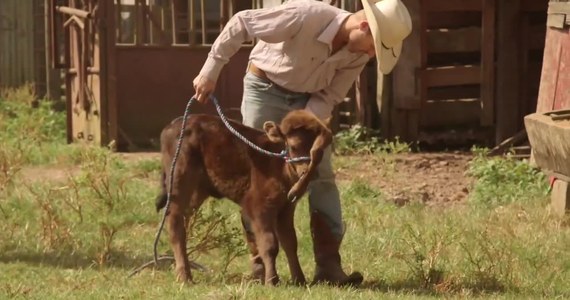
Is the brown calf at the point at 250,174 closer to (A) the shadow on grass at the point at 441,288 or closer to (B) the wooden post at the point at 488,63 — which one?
(A) the shadow on grass at the point at 441,288

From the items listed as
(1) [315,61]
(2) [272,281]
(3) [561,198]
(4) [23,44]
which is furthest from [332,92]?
(4) [23,44]

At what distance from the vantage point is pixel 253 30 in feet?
24.6

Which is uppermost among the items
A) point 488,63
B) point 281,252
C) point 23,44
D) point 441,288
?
point 488,63

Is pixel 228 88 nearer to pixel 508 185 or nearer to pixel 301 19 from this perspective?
Answer: pixel 508 185

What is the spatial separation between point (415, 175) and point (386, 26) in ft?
19.1

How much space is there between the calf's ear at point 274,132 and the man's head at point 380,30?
0.64 m

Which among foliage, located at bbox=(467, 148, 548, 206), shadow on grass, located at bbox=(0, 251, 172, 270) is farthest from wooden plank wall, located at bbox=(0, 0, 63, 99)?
shadow on grass, located at bbox=(0, 251, 172, 270)

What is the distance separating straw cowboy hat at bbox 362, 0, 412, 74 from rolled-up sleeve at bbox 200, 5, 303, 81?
0.41 m

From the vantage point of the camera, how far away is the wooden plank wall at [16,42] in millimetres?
20172

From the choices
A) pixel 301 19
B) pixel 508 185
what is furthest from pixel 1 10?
pixel 301 19

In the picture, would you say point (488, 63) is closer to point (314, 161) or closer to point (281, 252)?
point (281, 252)

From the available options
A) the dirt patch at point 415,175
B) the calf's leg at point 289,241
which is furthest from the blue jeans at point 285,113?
the dirt patch at point 415,175

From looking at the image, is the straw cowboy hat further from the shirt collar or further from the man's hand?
the man's hand

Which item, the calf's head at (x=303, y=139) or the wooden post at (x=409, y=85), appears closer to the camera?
the calf's head at (x=303, y=139)
